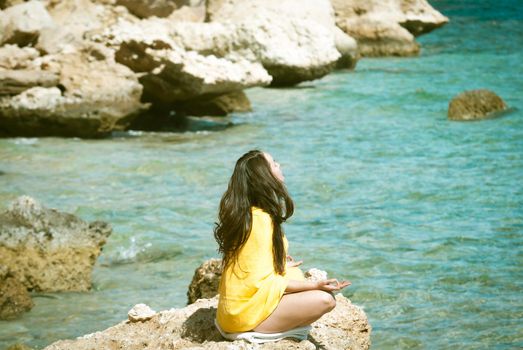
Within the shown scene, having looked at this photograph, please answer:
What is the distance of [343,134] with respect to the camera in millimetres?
15883

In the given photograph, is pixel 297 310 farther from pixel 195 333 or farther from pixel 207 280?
pixel 207 280

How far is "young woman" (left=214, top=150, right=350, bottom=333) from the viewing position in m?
4.93

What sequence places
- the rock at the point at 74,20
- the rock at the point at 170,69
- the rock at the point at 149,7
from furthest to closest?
1. the rock at the point at 149,7
2. the rock at the point at 74,20
3. the rock at the point at 170,69

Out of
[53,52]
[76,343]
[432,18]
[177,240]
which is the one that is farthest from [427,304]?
[432,18]

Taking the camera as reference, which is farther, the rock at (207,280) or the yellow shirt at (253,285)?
the rock at (207,280)

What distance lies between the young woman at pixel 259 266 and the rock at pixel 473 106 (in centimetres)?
1266

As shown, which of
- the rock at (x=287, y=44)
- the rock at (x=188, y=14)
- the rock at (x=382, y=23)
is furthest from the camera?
the rock at (x=382, y=23)

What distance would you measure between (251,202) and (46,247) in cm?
363

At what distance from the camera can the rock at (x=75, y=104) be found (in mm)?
14266

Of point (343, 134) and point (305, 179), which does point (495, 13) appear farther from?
point (305, 179)

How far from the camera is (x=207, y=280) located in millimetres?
6926

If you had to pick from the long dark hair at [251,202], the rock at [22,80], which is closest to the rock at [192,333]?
the long dark hair at [251,202]

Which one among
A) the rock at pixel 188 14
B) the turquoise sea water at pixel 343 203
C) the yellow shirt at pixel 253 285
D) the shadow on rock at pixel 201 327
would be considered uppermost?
the yellow shirt at pixel 253 285

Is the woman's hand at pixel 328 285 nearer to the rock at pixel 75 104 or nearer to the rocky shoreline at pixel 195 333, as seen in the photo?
the rocky shoreline at pixel 195 333
